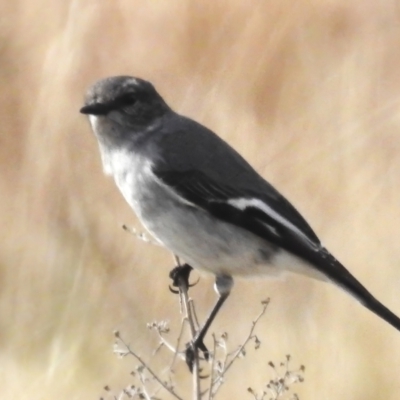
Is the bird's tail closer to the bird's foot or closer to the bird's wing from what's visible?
the bird's wing

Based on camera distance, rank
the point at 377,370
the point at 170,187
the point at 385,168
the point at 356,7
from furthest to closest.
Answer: the point at 356,7, the point at 385,168, the point at 377,370, the point at 170,187

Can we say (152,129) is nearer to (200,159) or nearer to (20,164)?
(200,159)

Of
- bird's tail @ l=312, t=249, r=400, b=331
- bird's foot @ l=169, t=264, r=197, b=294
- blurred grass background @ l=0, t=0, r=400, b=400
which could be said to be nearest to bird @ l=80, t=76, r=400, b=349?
bird's tail @ l=312, t=249, r=400, b=331

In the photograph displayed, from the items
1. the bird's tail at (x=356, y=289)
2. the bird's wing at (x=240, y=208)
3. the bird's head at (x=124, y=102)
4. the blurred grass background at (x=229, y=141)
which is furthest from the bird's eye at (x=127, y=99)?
the blurred grass background at (x=229, y=141)

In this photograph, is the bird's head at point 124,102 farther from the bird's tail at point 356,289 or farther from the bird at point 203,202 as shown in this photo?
the bird's tail at point 356,289

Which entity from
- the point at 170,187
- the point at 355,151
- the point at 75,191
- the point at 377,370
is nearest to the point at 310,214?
the point at 355,151

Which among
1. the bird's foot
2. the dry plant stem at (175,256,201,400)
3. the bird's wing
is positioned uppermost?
the bird's wing

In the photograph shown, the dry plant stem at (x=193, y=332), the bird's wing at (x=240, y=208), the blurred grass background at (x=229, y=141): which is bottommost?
the dry plant stem at (x=193, y=332)

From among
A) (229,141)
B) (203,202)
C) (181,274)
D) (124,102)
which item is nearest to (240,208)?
(203,202)
